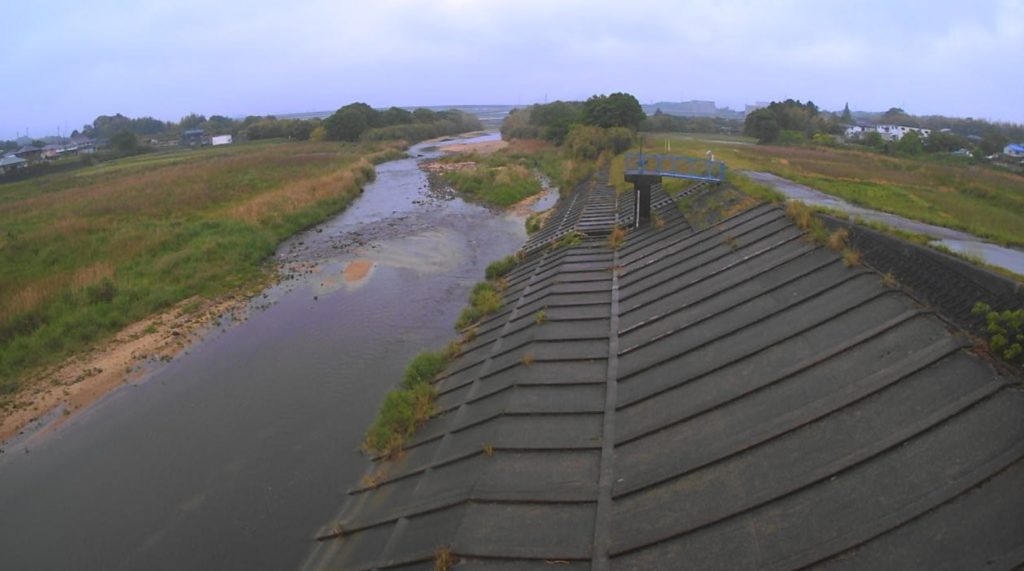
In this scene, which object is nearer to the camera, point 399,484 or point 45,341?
point 399,484

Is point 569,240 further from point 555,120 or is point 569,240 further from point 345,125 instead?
point 345,125

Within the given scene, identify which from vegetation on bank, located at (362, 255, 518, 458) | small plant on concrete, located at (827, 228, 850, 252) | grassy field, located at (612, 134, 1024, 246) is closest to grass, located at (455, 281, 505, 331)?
vegetation on bank, located at (362, 255, 518, 458)

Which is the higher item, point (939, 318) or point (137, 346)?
point (939, 318)

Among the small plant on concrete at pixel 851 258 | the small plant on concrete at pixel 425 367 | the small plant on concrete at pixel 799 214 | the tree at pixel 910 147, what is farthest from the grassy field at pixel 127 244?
the tree at pixel 910 147

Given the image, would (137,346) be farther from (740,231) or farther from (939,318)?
(939,318)

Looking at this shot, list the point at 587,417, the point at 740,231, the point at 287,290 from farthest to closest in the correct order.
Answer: the point at 287,290 → the point at 740,231 → the point at 587,417

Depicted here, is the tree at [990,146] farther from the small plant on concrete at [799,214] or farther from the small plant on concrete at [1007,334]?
the small plant on concrete at [1007,334]

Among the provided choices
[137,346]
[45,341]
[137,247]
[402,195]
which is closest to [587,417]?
[137,346]
